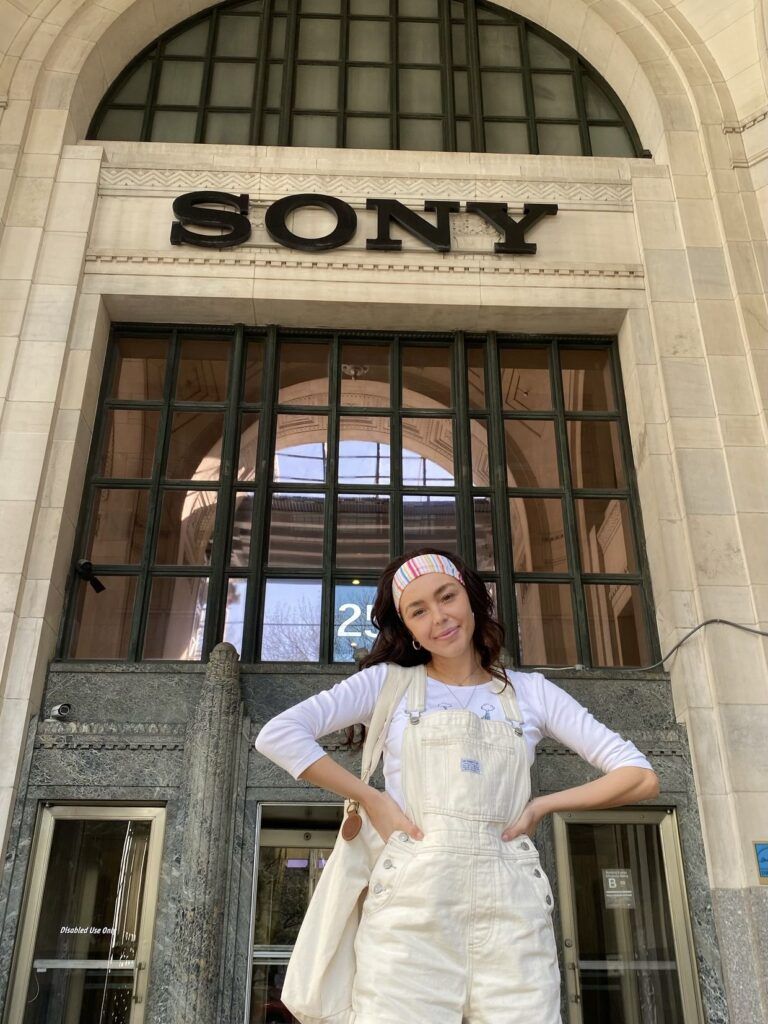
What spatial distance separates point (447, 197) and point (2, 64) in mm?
5605

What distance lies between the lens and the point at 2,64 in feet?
33.6

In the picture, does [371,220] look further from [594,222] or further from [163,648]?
[163,648]

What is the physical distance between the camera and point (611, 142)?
11055 mm

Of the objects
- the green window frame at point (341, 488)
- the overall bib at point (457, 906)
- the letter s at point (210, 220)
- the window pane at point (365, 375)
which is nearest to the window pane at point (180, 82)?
the letter s at point (210, 220)

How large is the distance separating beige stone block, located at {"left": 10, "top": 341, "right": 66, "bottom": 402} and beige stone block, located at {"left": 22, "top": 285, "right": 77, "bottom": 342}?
0.10 metres

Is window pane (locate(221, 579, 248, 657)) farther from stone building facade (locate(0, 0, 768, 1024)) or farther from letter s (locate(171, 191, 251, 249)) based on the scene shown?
letter s (locate(171, 191, 251, 249))

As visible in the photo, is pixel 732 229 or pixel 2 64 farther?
pixel 2 64

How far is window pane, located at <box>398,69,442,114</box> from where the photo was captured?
1120 centimetres

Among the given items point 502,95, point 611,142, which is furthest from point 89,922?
point 502,95

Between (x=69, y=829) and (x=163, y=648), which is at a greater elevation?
(x=163, y=648)

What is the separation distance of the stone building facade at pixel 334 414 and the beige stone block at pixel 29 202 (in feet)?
0.12

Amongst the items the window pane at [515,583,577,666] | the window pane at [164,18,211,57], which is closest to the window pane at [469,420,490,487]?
the window pane at [515,583,577,666]

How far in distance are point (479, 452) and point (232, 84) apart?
6299mm

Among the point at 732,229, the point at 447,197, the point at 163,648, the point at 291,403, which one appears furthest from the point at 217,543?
the point at 732,229
